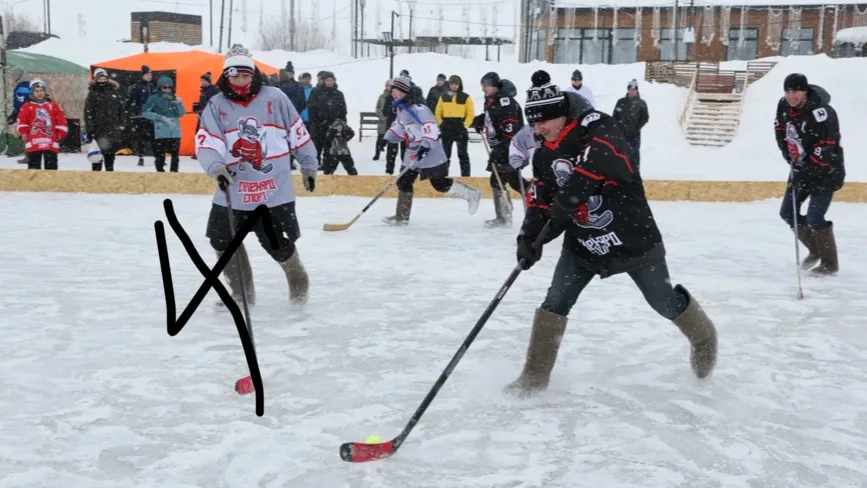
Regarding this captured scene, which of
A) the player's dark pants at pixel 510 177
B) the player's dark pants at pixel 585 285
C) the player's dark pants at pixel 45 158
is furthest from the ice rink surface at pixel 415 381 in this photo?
the player's dark pants at pixel 45 158

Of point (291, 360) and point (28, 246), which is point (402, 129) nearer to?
point (28, 246)

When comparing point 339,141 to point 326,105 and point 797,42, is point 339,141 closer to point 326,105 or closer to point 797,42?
point 326,105

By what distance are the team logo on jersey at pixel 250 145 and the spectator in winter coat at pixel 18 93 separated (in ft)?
25.8

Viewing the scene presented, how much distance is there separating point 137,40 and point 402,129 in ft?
124

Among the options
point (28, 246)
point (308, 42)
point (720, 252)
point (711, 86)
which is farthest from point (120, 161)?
point (308, 42)

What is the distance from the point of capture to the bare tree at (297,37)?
2726 inches

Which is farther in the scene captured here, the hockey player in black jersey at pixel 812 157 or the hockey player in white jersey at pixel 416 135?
the hockey player in white jersey at pixel 416 135

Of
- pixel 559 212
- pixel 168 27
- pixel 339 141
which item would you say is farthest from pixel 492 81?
pixel 168 27

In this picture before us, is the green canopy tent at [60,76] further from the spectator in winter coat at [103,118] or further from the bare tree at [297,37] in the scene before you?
the bare tree at [297,37]

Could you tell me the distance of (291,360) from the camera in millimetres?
4207

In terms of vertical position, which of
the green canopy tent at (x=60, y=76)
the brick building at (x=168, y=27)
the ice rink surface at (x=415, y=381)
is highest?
the brick building at (x=168, y=27)

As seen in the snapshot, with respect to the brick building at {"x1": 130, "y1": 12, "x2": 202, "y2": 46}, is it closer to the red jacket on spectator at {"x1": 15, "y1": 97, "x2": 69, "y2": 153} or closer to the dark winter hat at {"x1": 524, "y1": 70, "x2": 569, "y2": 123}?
the red jacket on spectator at {"x1": 15, "y1": 97, "x2": 69, "y2": 153}

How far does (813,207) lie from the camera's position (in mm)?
6332

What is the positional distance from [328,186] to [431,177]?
2.96 metres
